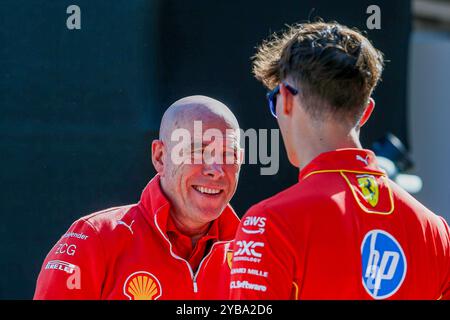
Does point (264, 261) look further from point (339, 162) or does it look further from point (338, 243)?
A: point (339, 162)

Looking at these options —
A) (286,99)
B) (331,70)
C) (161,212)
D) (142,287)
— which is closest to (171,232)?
(161,212)

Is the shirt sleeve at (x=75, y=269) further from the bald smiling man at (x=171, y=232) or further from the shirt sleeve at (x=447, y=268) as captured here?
the shirt sleeve at (x=447, y=268)

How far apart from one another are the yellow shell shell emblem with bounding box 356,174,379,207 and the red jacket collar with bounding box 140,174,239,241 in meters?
0.86

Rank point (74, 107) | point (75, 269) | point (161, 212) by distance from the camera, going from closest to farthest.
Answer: point (75, 269) → point (161, 212) → point (74, 107)

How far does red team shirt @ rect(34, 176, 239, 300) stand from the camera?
2.29 metres

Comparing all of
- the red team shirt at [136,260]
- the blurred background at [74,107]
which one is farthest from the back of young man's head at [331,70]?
the blurred background at [74,107]

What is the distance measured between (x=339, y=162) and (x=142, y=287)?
0.90 metres

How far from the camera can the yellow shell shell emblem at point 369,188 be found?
5.83 ft

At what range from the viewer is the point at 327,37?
1.82m

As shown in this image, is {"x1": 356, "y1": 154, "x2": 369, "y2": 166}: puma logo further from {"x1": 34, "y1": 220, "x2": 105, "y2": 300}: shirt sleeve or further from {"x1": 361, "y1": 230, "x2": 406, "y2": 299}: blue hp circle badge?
{"x1": 34, "y1": 220, "x2": 105, "y2": 300}: shirt sleeve

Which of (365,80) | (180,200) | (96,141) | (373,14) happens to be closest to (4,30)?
(96,141)

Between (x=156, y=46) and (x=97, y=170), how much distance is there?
0.61 m

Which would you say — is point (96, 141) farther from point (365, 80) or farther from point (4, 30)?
point (365, 80)

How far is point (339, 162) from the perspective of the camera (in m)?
1.78
